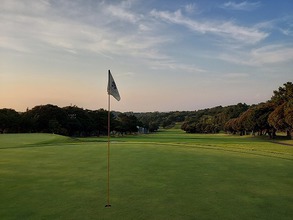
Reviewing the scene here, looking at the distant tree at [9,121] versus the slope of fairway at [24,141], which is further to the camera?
the distant tree at [9,121]

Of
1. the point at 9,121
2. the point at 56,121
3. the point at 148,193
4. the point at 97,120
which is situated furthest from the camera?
the point at 97,120

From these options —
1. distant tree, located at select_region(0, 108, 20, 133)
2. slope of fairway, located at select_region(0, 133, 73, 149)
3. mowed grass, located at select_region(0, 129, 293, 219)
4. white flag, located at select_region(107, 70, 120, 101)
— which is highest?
distant tree, located at select_region(0, 108, 20, 133)

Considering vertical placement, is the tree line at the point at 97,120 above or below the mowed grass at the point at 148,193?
above

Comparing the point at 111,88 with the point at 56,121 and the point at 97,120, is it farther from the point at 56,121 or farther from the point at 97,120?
the point at 97,120

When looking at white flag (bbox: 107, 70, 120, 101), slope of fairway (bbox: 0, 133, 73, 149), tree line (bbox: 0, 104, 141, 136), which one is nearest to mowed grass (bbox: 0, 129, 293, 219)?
white flag (bbox: 107, 70, 120, 101)

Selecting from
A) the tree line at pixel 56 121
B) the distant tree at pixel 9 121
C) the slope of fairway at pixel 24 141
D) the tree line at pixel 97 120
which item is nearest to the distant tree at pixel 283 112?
the tree line at pixel 97 120

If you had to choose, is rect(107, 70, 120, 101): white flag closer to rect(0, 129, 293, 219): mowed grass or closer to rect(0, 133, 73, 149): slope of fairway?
rect(0, 129, 293, 219): mowed grass

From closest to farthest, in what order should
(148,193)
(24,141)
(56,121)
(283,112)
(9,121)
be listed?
(148,193), (24,141), (283,112), (9,121), (56,121)

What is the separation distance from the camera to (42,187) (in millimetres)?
10016

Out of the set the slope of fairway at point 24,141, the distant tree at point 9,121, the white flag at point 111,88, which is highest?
the distant tree at point 9,121

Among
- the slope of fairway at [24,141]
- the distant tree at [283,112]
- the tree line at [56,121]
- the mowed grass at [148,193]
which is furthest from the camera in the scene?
the tree line at [56,121]

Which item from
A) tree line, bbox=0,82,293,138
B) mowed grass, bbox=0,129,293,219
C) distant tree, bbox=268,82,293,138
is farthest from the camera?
tree line, bbox=0,82,293,138

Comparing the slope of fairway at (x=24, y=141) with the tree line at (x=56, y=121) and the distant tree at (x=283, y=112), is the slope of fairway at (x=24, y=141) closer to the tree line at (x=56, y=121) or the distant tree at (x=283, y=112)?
the distant tree at (x=283, y=112)

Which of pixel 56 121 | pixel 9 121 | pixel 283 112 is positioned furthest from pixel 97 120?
pixel 283 112
